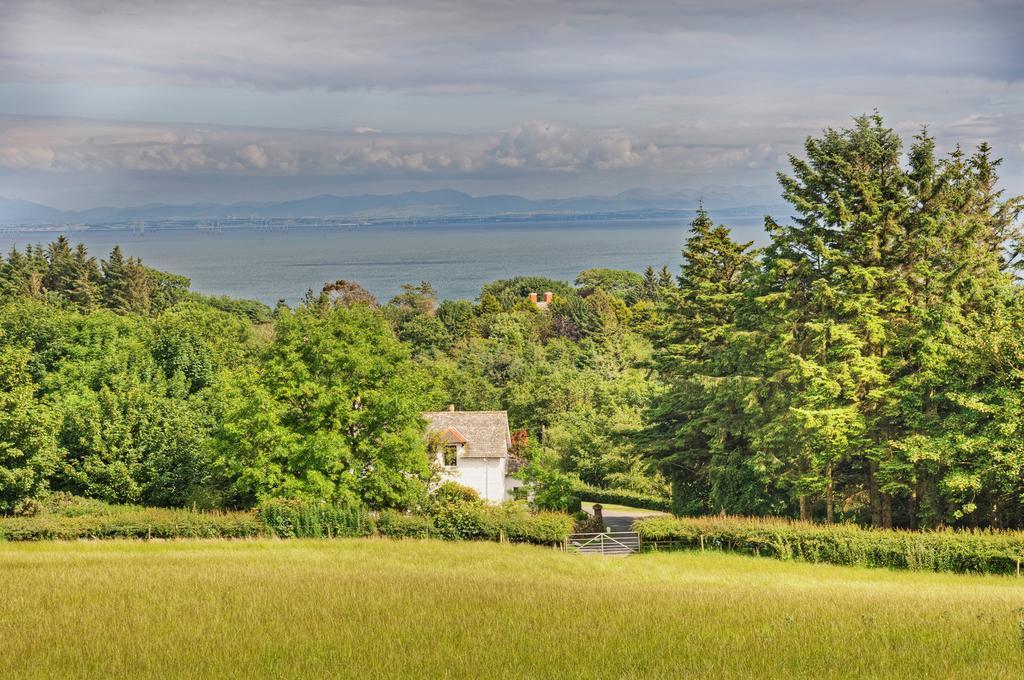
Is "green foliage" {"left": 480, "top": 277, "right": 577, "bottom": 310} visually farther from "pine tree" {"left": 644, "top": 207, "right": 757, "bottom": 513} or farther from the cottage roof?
"pine tree" {"left": 644, "top": 207, "right": 757, "bottom": 513}

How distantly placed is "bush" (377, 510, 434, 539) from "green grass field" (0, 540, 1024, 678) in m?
7.38

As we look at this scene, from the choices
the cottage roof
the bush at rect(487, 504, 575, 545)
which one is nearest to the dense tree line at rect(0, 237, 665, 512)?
the cottage roof

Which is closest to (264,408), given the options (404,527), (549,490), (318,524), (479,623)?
(318,524)

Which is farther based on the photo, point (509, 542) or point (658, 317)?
point (658, 317)

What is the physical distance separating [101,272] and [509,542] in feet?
276

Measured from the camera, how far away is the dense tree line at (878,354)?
30.0 metres

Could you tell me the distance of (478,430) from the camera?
5375 centimetres

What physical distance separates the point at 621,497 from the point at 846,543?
26.8m

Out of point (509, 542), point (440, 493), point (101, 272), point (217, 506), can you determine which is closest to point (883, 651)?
point (509, 542)

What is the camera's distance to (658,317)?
1811 inches

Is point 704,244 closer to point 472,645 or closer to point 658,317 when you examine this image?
point 658,317

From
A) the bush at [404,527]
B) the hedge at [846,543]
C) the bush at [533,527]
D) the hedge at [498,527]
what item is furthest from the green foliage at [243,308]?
the hedge at [846,543]

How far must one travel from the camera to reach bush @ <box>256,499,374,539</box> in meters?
33.8

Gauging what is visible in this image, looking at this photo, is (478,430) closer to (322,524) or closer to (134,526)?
(322,524)
